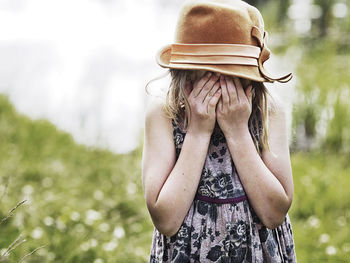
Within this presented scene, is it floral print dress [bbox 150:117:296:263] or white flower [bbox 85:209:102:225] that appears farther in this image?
white flower [bbox 85:209:102:225]

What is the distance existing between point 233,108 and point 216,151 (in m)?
0.19

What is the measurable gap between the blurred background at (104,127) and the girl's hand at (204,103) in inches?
7.2

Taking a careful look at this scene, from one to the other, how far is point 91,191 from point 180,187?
2.62 metres

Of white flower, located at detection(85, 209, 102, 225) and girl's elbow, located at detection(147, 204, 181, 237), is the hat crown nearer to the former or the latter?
girl's elbow, located at detection(147, 204, 181, 237)

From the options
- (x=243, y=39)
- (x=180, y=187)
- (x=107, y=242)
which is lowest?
(x=107, y=242)

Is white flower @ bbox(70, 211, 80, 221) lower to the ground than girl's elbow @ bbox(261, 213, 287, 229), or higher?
lower

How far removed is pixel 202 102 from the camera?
173 centimetres

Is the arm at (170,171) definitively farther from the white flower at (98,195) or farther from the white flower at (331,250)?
the white flower at (98,195)

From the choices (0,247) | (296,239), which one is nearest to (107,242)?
(0,247)

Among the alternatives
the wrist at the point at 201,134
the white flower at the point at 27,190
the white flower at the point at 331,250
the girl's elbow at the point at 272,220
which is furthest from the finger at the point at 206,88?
the white flower at the point at 27,190

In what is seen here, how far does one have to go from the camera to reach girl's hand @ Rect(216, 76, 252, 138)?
173 cm

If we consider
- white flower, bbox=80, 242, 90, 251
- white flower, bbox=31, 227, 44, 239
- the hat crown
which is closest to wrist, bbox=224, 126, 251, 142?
the hat crown

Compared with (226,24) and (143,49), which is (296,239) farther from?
(143,49)

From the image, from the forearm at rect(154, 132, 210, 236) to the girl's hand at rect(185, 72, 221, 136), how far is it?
0.04m
